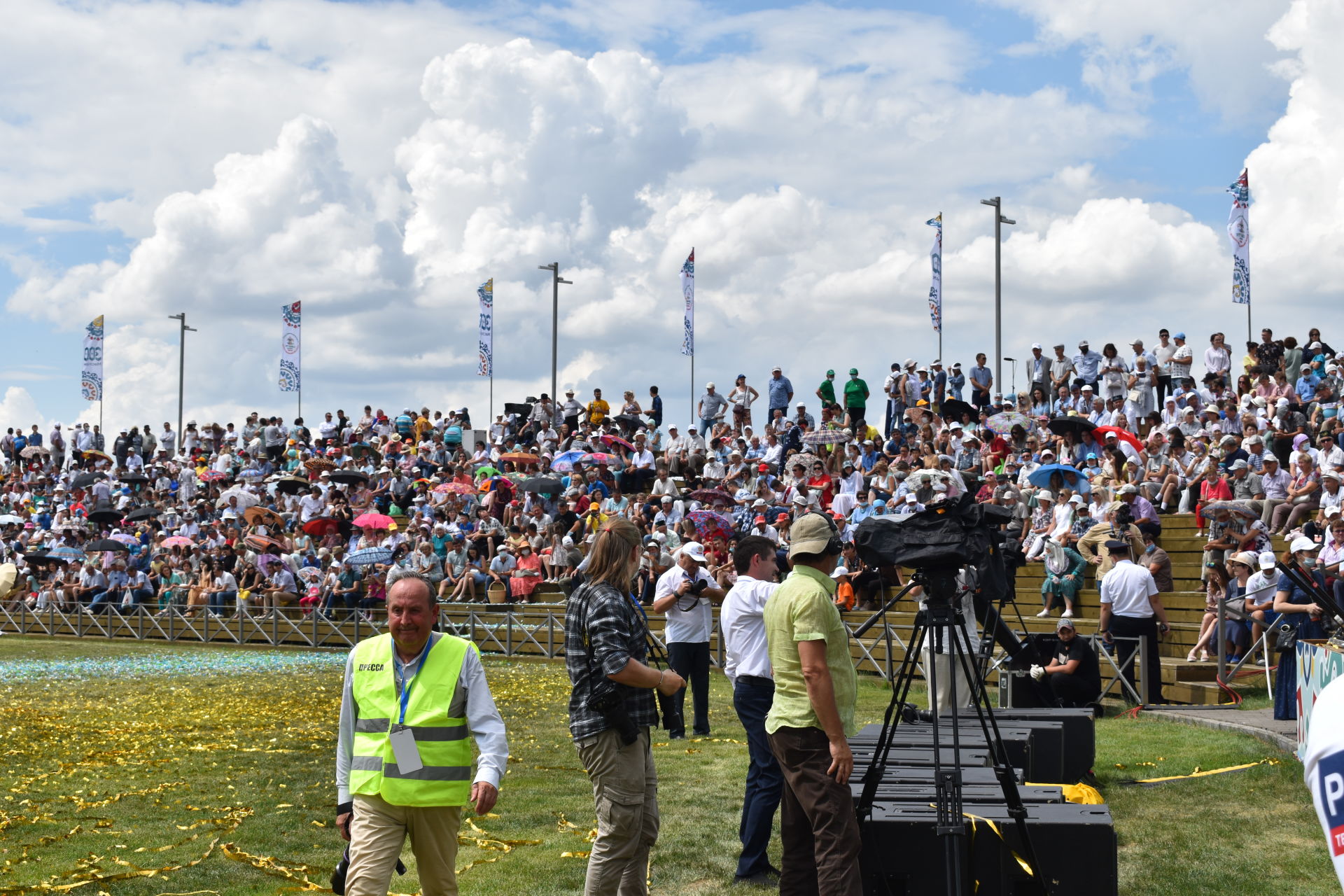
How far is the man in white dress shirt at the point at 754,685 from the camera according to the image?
7.43 m

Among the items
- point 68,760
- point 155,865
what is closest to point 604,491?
point 68,760

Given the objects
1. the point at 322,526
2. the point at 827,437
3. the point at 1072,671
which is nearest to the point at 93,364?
the point at 322,526

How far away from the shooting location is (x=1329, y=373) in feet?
66.7

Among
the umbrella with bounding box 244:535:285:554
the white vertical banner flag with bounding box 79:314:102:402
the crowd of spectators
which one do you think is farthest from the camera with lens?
the white vertical banner flag with bounding box 79:314:102:402

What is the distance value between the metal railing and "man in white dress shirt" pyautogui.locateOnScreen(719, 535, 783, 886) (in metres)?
9.11

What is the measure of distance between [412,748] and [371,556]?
21446mm

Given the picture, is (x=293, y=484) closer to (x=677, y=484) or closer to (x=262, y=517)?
(x=262, y=517)

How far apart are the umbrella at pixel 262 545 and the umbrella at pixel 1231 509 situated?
776 inches

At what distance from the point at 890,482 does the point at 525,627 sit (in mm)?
6632

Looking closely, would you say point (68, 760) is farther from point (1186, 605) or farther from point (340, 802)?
point (1186, 605)

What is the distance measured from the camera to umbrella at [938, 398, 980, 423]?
25.4 m

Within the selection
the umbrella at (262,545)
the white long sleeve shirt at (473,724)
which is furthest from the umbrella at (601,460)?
the white long sleeve shirt at (473,724)

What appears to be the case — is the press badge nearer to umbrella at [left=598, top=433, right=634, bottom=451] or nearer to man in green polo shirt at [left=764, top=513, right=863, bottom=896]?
man in green polo shirt at [left=764, top=513, right=863, bottom=896]

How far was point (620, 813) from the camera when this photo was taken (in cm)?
578
